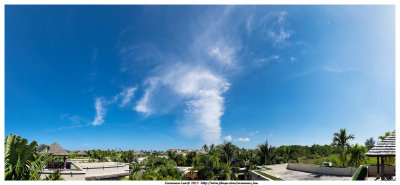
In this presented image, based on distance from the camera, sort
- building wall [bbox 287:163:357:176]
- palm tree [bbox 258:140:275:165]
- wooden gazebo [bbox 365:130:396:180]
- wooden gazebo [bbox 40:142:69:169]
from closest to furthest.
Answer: wooden gazebo [bbox 365:130:396:180]
building wall [bbox 287:163:357:176]
wooden gazebo [bbox 40:142:69:169]
palm tree [bbox 258:140:275:165]

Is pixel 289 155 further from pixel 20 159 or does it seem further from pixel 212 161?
pixel 20 159

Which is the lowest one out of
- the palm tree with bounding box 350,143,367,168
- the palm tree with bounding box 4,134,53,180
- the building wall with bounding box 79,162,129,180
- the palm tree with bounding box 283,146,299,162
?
the palm tree with bounding box 283,146,299,162

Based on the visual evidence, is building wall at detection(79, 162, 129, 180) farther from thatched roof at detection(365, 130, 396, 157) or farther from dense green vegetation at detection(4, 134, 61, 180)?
thatched roof at detection(365, 130, 396, 157)

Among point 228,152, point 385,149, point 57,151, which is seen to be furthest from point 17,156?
point 228,152

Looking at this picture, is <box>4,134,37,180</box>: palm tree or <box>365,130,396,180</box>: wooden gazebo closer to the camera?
<box>4,134,37,180</box>: palm tree

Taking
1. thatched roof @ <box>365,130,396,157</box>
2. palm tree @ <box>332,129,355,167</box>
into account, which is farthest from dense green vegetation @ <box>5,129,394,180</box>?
thatched roof @ <box>365,130,396,157</box>

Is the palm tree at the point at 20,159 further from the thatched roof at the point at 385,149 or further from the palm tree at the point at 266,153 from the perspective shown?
the palm tree at the point at 266,153

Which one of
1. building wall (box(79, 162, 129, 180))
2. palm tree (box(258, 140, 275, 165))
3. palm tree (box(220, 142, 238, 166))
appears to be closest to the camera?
building wall (box(79, 162, 129, 180))

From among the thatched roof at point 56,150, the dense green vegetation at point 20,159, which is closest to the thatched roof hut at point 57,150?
the thatched roof at point 56,150

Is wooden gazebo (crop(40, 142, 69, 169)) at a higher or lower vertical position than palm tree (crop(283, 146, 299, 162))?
higher
